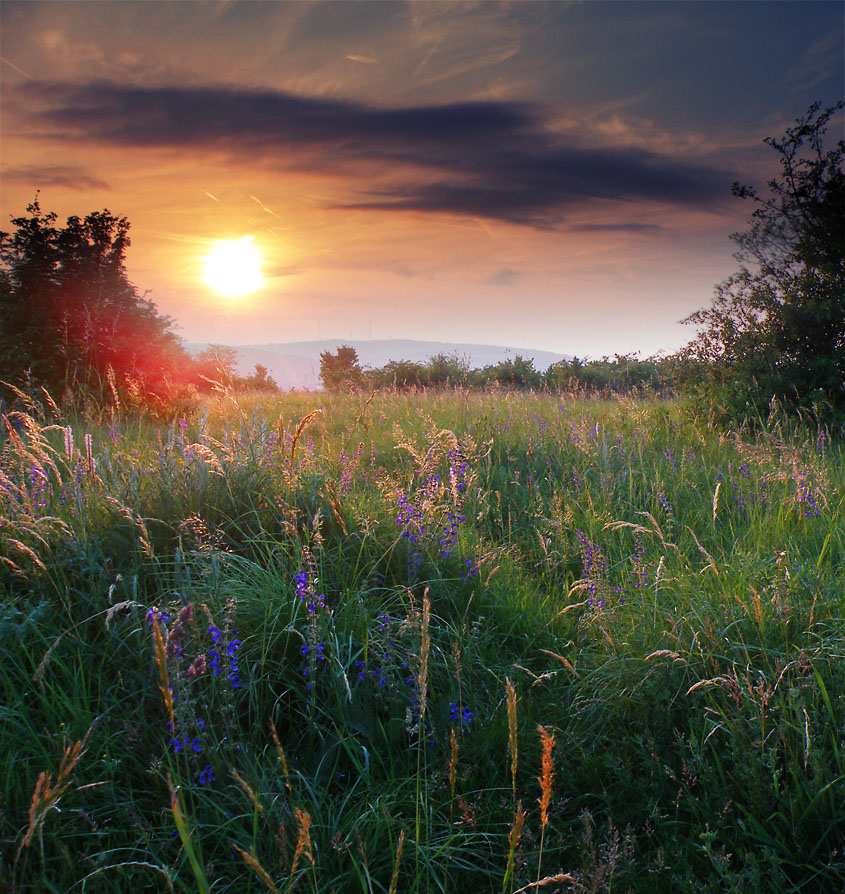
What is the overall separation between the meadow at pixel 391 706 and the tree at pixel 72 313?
6.42 meters

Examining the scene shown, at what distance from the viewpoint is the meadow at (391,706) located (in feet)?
5.24

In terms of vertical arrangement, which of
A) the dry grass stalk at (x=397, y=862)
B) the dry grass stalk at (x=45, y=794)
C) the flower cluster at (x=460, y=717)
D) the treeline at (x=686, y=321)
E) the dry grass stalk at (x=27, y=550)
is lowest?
the flower cluster at (x=460, y=717)

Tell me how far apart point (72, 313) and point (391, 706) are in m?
9.63

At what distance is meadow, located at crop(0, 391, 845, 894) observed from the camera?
1.60 meters

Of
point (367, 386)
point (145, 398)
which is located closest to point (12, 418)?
point (145, 398)

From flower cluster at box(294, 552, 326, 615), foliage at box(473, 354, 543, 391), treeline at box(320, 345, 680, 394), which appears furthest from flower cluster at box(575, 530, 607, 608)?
foliage at box(473, 354, 543, 391)

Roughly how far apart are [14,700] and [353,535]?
1603mm

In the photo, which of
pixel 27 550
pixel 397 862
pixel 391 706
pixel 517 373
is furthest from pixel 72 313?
pixel 517 373

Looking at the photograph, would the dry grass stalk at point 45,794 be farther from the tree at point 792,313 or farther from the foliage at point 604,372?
the foliage at point 604,372

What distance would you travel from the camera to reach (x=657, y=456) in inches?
232

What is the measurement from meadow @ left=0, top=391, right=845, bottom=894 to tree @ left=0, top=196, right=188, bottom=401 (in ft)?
21.1

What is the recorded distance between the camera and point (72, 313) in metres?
9.20

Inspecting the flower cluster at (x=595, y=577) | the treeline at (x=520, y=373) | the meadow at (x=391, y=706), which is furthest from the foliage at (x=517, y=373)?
the meadow at (x=391, y=706)

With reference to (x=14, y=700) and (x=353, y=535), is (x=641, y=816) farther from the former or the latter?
(x=14, y=700)
